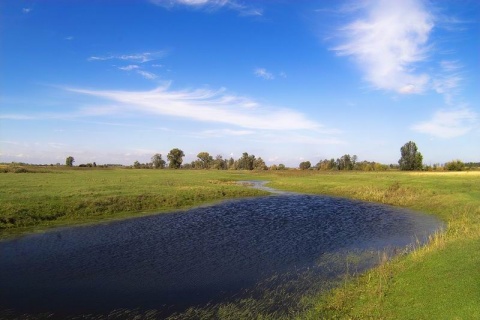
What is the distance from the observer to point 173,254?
78.3ft

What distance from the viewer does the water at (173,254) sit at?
645 inches

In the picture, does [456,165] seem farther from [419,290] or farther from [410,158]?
[419,290]

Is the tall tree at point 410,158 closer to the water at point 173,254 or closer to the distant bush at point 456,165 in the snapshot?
the distant bush at point 456,165

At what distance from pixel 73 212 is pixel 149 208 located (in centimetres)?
1039

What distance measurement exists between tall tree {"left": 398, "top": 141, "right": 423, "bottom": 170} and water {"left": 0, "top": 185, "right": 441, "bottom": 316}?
12549 centimetres

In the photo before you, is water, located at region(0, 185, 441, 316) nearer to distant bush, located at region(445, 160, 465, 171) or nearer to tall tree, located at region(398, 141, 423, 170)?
distant bush, located at region(445, 160, 465, 171)

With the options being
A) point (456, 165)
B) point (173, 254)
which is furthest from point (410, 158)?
point (173, 254)

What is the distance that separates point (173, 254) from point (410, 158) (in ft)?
523

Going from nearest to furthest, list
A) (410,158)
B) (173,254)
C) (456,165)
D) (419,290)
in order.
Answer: (419,290)
(173,254)
(456,165)
(410,158)

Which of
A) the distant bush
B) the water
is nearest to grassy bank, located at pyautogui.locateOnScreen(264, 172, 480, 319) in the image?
the water

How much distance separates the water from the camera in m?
16.4

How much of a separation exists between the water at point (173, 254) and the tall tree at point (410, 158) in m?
125

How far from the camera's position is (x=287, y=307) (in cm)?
1475

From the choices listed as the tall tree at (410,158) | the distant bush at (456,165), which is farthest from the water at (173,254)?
the tall tree at (410,158)
